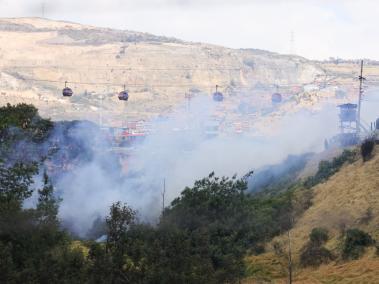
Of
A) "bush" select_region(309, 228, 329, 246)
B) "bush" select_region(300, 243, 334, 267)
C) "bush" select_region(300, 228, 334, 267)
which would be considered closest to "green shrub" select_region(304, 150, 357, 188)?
"bush" select_region(309, 228, 329, 246)

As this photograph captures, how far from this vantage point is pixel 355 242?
49219 mm

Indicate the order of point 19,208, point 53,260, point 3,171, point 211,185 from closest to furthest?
1. point 53,260
2. point 19,208
3. point 3,171
4. point 211,185

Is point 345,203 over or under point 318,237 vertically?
over

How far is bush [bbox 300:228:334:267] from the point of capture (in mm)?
50000

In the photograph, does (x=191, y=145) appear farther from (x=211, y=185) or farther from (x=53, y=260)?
(x=53, y=260)

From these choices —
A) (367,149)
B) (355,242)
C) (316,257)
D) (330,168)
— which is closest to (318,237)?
(316,257)

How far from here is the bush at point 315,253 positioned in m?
50.0

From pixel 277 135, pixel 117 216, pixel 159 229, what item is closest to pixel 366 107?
pixel 277 135

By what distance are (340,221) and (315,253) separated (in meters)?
6.50

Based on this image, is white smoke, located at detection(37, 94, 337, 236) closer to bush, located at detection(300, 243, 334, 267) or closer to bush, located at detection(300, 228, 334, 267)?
bush, located at detection(300, 228, 334, 267)

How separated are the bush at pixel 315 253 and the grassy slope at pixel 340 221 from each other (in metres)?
0.58

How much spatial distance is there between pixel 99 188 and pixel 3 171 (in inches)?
1284

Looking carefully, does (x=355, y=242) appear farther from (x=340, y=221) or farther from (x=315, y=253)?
(x=340, y=221)

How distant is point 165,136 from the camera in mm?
98812
